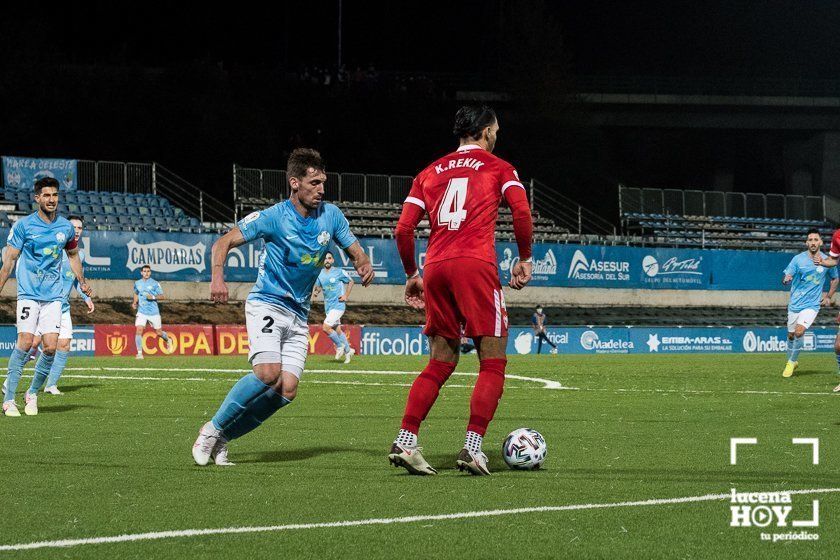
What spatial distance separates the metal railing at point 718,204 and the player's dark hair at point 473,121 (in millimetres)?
40274

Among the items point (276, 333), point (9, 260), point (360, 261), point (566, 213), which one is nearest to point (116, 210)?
point (566, 213)

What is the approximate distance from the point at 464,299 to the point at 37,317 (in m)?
6.41

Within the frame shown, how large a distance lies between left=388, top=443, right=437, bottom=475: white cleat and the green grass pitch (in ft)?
0.30

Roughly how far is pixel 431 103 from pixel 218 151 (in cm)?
1259

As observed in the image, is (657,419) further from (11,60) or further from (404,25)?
(404,25)

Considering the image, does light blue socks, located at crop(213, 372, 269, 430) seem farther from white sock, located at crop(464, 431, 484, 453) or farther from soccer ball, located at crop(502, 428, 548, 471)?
soccer ball, located at crop(502, 428, 548, 471)

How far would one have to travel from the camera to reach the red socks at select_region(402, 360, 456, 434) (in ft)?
24.3

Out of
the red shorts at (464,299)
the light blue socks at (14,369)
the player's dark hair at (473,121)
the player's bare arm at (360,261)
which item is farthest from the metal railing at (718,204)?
the red shorts at (464,299)

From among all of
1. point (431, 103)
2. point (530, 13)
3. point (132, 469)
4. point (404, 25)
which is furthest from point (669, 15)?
point (132, 469)


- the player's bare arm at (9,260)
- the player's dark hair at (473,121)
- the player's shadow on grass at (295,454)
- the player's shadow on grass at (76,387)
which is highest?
the player's dark hair at (473,121)

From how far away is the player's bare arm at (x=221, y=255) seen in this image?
7.71m

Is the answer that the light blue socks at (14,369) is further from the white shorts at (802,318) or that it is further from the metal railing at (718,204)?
the metal railing at (718,204)

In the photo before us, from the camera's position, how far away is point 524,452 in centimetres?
760

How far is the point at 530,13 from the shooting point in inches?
2511
